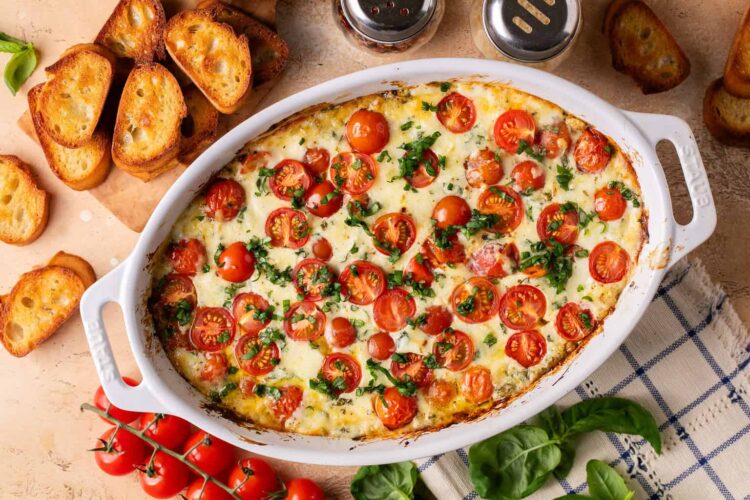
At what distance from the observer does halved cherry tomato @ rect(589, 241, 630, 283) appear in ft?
10.5

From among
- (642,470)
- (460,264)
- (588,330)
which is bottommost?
(642,470)

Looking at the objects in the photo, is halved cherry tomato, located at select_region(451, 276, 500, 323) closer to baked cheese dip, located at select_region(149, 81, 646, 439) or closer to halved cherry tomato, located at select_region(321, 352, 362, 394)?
baked cheese dip, located at select_region(149, 81, 646, 439)

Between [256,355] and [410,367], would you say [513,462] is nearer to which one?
[410,367]

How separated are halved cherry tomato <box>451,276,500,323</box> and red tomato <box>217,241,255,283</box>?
82cm

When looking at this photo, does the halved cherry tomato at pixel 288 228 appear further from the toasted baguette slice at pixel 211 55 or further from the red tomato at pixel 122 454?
the red tomato at pixel 122 454

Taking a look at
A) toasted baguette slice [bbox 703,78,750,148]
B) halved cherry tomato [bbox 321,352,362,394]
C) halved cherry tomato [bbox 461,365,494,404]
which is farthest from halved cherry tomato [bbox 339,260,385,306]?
toasted baguette slice [bbox 703,78,750,148]

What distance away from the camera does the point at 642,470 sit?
11.4ft

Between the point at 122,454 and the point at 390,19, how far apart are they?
2.19 m

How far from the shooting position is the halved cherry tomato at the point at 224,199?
3.21 m

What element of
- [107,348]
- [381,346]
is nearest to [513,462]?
[381,346]

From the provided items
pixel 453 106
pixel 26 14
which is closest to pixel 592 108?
pixel 453 106

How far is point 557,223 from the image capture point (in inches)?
126

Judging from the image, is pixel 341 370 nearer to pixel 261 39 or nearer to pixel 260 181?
pixel 260 181

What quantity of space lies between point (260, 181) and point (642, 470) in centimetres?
200
